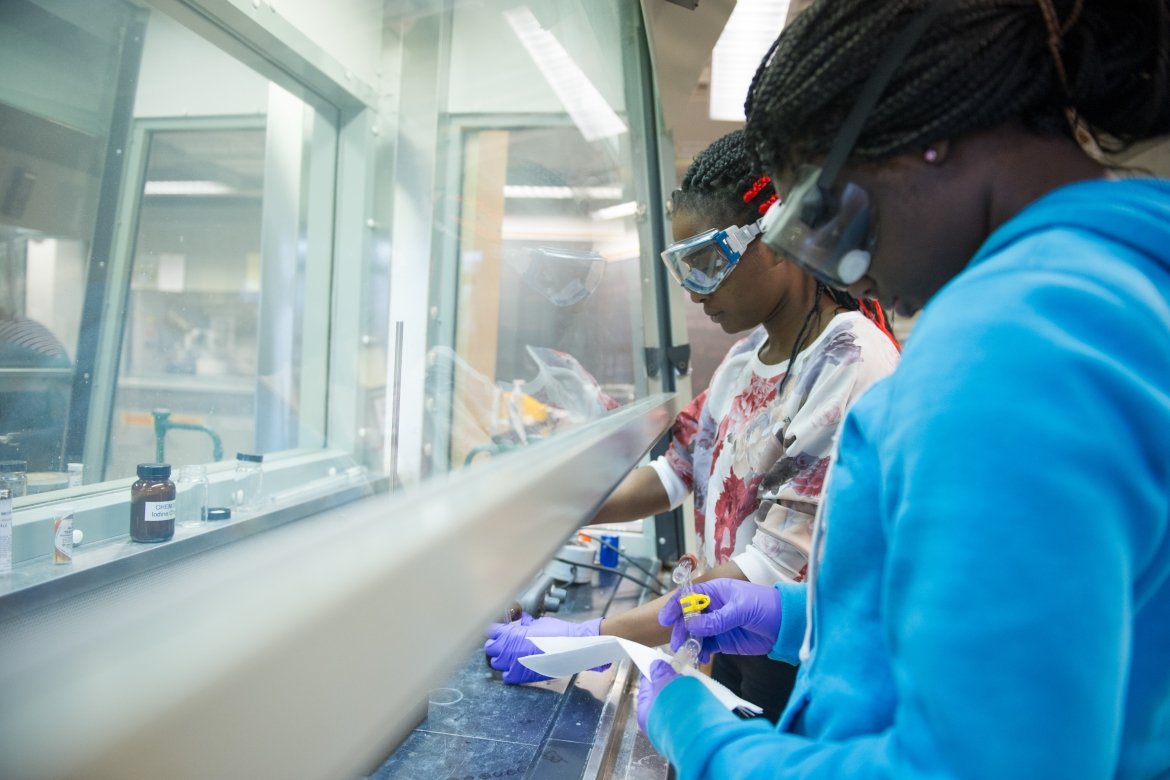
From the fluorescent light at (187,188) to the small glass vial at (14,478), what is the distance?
2.59ft

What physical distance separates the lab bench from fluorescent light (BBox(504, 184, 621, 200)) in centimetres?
137

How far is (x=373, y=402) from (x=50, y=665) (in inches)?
94.5

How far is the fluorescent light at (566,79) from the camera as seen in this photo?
5.73 feet

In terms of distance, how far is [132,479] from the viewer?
1.58m

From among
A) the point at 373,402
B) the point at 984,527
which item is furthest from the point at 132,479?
the point at 984,527

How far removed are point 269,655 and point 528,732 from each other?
38.8 inches

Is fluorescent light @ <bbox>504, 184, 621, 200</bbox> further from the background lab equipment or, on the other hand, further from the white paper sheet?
the white paper sheet

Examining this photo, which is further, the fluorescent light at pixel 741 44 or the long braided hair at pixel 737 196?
the fluorescent light at pixel 741 44

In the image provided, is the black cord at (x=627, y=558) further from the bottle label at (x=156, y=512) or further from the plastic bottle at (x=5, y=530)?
the plastic bottle at (x=5, y=530)

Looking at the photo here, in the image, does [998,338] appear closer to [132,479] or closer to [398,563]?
[398,563]

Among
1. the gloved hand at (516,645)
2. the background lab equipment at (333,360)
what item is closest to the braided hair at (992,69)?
the background lab equipment at (333,360)

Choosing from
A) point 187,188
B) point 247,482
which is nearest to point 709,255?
point 247,482

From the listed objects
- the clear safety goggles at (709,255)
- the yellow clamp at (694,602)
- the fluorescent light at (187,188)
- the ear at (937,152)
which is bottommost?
the yellow clamp at (694,602)

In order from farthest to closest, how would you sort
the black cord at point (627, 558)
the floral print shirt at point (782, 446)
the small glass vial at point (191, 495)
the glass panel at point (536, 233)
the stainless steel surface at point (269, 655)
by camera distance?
the black cord at point (627, 558)
the glass panel at point (536, 233)
the small glass vial at point (191, 495)
the floral print shirt at point (782, 446)
the stainless steel surface at point (269, 655)
